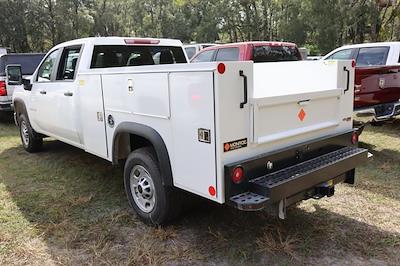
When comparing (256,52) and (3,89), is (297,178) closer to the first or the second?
(256,52)

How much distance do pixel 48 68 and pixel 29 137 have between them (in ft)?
5.52

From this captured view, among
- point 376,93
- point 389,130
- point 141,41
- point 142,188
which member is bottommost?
point 389,130

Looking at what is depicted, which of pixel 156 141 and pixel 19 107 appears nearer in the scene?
pixel 156 141

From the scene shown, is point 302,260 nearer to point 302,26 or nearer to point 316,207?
point 316,207

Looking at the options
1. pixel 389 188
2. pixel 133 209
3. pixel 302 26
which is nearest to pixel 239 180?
pixel 133 209

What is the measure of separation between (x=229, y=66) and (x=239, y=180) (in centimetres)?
87

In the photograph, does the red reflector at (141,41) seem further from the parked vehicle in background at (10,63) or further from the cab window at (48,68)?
the parked vehicle in background at (10,63)

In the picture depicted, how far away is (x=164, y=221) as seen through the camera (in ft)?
12.8

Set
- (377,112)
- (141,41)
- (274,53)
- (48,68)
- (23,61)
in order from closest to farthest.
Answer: (141,41) → (48,68) → (377,112) → (274,53) → (23,61)

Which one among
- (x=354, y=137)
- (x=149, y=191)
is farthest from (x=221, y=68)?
(x=354, y=137)

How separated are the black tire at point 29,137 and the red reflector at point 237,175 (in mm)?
4977

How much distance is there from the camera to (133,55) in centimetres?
548

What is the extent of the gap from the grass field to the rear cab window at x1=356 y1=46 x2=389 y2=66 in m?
4.18

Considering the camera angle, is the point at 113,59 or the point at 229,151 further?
the point at 113,59
